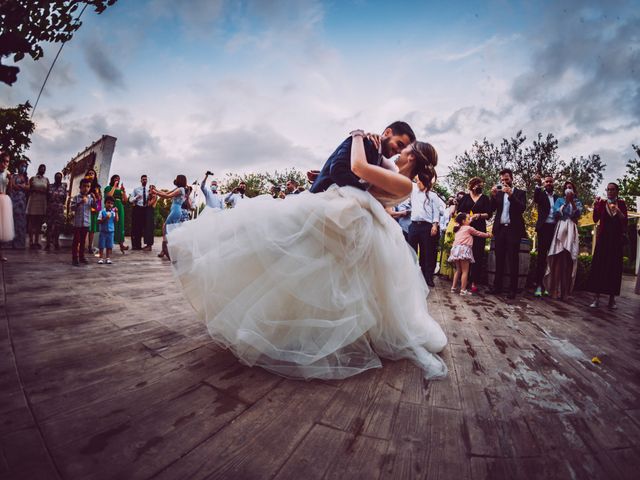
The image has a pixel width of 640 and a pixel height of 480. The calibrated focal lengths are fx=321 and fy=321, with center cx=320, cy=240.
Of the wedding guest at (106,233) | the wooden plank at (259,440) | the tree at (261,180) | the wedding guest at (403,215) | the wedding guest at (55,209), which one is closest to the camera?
the wooden plank at (259,440)

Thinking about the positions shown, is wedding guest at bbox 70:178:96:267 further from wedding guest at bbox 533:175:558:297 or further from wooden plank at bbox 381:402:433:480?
wedding guest at bbox 533:175:558:297

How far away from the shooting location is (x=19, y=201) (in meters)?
7.12

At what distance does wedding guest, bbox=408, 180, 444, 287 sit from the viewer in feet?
18.6

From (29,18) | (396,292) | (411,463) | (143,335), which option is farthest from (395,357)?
(29,18)

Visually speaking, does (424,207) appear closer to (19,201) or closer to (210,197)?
(210,197)

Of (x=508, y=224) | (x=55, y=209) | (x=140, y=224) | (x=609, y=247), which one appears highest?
(x=508, y=224)

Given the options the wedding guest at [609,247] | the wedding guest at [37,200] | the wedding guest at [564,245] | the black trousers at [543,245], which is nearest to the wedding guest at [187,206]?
the wedding guest at [37,200]

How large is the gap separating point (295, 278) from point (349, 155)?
0.87 meters

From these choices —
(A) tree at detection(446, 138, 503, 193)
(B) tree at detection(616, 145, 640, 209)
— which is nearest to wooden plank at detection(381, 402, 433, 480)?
(A) tree at detection(446, 138, 503, 193)

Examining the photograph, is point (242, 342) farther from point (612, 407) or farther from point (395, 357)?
point (612, 407)

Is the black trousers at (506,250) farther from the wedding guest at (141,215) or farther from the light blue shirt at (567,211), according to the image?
the wedding guest at (141,215)

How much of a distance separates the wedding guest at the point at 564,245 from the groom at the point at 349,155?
4.54 metres

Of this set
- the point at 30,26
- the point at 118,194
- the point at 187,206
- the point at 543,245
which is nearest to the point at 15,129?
the point at 118,194

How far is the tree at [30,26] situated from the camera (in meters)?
1.45
